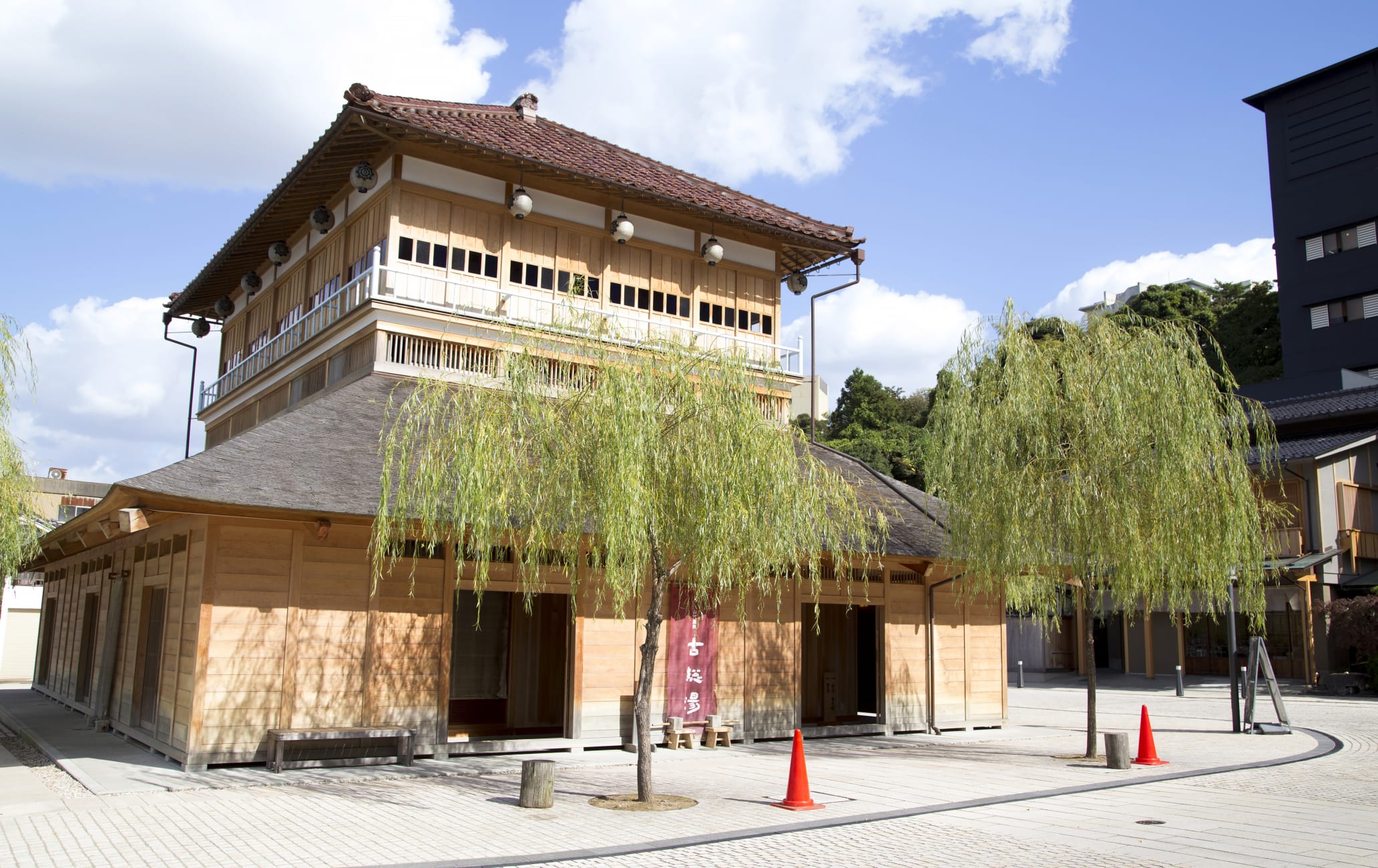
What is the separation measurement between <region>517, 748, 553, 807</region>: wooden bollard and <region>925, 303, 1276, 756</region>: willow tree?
683cm

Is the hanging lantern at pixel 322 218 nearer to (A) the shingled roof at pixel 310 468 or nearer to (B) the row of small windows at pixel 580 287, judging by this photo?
(B) the row of small windows at pixel 580 287

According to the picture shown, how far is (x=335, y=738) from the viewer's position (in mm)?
11891

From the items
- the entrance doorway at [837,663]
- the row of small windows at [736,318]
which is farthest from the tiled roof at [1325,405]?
the row of small windows at [736,318]

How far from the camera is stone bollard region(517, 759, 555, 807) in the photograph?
9.76m

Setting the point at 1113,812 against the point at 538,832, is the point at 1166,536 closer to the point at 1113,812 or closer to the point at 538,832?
the point at 1113,812

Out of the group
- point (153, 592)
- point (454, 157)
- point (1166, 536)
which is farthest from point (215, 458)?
point (1166, 536)

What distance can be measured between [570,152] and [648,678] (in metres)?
13.7

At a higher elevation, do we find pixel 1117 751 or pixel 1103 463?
pixel 1103 463

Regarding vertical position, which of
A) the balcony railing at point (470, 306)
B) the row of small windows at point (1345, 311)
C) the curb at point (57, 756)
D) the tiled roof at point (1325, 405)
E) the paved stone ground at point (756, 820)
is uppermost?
the row of small windows at point (1345, 311)

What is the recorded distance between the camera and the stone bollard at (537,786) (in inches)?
384

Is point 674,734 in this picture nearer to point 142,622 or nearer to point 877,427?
point 142,622

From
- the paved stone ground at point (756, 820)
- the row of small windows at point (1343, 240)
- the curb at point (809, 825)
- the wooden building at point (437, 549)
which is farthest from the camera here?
the row of small windows at point (1343, 240)

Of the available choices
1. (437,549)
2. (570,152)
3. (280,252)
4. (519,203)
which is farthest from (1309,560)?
(280,252)

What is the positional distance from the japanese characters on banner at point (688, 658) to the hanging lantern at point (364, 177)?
9364mm
